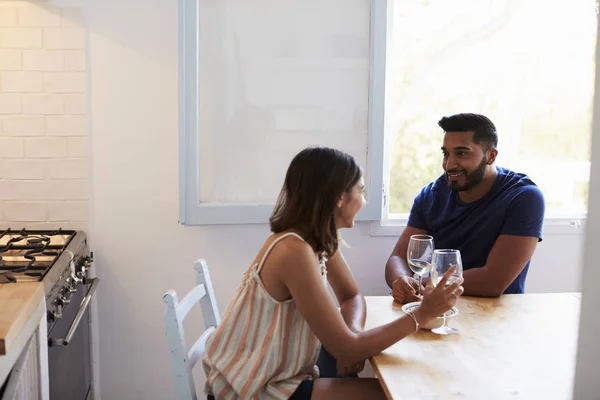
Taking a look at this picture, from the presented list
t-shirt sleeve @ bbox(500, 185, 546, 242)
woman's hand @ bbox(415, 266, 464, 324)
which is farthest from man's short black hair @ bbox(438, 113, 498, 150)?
woman's hand @ bbox(415, 266, 464, 324)

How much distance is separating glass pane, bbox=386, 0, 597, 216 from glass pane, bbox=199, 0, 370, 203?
370 millimetres

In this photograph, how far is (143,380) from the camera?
3.11m

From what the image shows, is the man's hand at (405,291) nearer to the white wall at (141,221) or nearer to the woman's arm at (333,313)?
the woman's arm at (333,313)

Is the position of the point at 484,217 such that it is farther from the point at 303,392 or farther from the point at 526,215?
the point at 303,392

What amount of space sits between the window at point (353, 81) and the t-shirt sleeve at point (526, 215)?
1.24ft

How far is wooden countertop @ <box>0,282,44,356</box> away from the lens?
5.02ft

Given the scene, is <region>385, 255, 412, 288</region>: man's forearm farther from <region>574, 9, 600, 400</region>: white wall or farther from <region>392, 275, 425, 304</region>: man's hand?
<region>574, 9, 600, 400</region>: white wall

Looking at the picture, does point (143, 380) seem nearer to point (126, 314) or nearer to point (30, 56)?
point (126, 314)

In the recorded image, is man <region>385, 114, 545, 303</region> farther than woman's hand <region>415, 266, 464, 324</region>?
Yes

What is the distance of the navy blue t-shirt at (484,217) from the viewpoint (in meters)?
2.47

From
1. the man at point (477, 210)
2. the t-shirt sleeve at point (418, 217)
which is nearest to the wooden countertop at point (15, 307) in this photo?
the man at point (477, 210)

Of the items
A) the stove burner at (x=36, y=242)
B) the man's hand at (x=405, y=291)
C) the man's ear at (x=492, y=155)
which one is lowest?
the man's hand at (x=405, y=291)

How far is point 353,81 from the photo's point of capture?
2.85 meters

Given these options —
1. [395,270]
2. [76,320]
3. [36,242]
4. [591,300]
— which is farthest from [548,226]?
[591,300]
